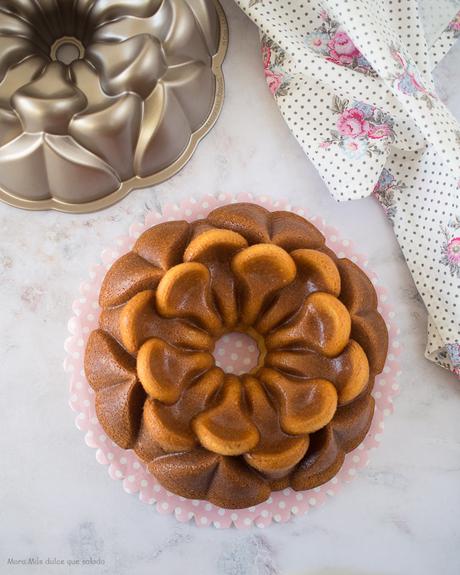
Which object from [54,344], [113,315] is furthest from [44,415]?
[113,315]

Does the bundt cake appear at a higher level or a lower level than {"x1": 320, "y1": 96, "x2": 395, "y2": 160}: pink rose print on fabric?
lower

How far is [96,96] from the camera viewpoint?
1.13 m

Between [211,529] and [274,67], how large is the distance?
0.91 metres

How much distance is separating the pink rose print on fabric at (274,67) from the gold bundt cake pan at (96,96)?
120mm

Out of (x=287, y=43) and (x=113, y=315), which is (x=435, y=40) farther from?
(x=113, y=315)

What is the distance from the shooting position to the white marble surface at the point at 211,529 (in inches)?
46.3

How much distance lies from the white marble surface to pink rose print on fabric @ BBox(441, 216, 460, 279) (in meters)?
0.10

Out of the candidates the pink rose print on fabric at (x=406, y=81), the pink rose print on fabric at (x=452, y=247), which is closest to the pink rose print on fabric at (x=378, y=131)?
the pink rose print on fabric at (x=406, y=81)

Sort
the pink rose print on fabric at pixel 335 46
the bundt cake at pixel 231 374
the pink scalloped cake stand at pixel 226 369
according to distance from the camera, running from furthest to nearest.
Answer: the pink rose print on fabric at pixel 335 46 → the pink scalloped cake stand at pixel 226 369 → the bundt cake at pixel 231 374

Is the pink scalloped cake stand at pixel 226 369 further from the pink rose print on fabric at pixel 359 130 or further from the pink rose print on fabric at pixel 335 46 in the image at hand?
the pink rose print on fabric at pixel 335 46

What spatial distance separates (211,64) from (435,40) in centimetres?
45

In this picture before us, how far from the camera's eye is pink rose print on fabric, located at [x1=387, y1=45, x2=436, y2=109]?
1.09 meters

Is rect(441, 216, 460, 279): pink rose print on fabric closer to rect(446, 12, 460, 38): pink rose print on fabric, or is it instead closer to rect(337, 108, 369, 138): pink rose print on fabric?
rect(337, 108, 369, 138): pink rose print on fabric

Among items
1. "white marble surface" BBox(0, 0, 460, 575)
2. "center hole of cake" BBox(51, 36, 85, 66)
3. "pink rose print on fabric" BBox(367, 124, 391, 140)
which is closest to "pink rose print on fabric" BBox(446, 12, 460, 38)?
"white marble surface" BBox(0, 0, 460, 575)
